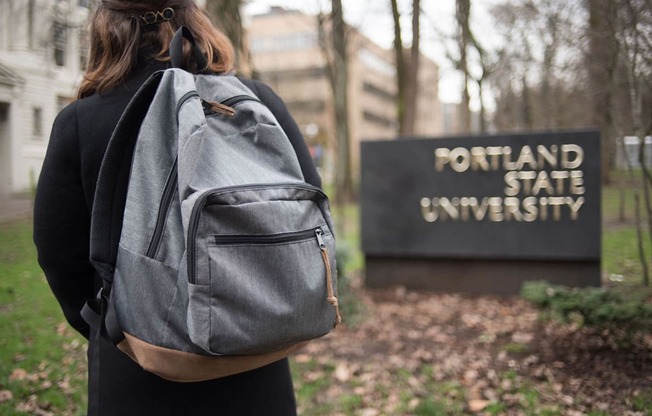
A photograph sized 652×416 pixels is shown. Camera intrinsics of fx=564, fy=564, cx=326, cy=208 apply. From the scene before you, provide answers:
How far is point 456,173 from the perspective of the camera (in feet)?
21.7

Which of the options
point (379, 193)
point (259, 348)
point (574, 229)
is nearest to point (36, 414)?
point (259, 348)

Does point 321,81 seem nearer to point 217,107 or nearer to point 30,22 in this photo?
point 30,22

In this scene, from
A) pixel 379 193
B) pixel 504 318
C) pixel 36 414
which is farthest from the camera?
pixel 379 193

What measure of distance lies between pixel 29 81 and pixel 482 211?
4893mm

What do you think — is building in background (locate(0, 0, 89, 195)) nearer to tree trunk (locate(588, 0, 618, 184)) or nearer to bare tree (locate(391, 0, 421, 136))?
tree trunk (locate(588, 0, 618, 184))

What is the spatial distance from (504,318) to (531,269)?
3.59 feet

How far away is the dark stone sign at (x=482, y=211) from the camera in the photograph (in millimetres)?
6086

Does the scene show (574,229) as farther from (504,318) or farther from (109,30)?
(109,30)

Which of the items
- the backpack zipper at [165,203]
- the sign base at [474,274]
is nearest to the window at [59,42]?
the backpack zipper at [165,203]

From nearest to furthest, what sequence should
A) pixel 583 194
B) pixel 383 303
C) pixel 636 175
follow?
pixel 636 175
pixel 583 194
pixel 383 303

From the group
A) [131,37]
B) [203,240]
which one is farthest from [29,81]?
[203,240]

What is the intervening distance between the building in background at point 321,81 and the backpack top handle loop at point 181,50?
786cm

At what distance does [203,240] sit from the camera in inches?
50.2

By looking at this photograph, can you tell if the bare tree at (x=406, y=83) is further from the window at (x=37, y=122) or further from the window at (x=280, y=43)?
the window at (x=280, y=43)
